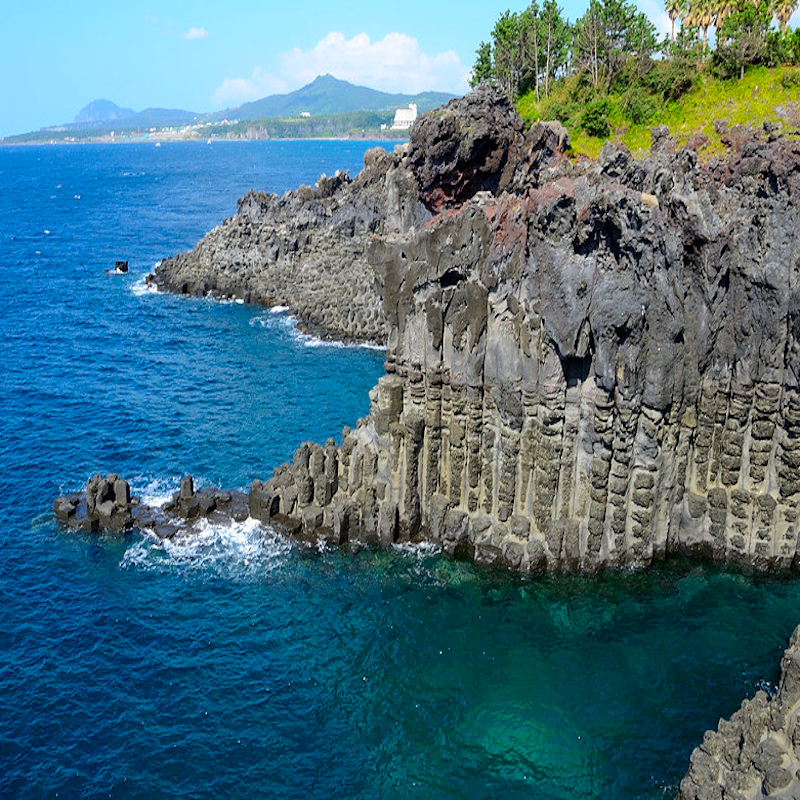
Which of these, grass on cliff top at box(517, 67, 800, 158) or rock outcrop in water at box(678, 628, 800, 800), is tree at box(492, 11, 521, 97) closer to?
grass on cliff top at box(517, 67, 800, 158)

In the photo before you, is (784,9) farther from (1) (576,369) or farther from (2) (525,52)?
(1) (576,369)

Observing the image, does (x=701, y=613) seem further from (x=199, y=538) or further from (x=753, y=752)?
(x=199, y=538)

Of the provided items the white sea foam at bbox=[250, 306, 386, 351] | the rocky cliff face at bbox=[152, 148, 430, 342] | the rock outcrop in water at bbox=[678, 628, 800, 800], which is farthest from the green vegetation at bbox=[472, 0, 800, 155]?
the rock outcrop in water at bbox=[678, 628, 800, 800]

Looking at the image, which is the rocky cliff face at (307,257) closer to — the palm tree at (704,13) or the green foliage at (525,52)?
the green foliage at (525,52)

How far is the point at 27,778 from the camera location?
3017 cm

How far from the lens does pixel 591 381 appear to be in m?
40.2

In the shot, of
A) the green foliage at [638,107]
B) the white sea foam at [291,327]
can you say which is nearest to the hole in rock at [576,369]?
the white sea foam at [291,327]

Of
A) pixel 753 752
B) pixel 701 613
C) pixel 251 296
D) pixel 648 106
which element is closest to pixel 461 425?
pixel 701 613

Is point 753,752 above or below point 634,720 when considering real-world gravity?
above

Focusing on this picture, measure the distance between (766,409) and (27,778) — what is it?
36093 millimetres

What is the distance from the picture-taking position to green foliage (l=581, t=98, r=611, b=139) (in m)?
80.1

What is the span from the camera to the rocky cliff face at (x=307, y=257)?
8775 centimetres

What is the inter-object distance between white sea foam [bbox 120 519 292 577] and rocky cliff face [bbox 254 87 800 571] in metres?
2.55

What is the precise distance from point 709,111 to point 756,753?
6745cm
